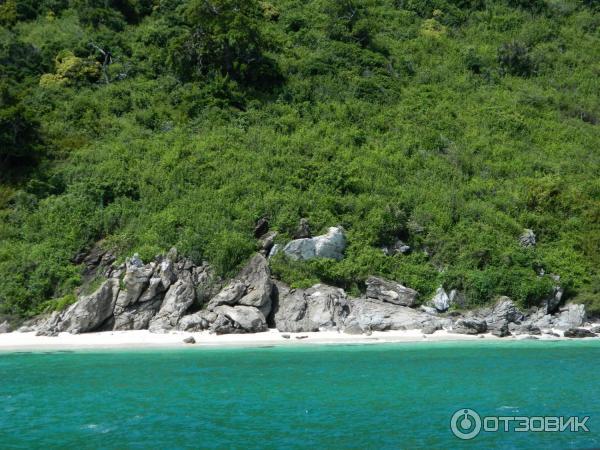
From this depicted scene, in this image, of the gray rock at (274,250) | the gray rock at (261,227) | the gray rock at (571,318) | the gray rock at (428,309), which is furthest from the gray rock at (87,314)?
the gray rock at (571,318)

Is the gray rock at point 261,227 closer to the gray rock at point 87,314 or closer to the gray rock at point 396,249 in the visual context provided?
the gray rock at point 396,249

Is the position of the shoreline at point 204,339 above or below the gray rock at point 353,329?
below

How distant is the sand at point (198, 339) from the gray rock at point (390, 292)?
2.32 meters

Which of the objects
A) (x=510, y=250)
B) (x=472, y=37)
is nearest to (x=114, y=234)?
(x=510, y=250)

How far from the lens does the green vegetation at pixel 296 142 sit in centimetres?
3347

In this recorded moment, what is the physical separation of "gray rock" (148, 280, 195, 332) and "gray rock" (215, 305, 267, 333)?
5.37 feet

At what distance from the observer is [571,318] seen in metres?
31.1

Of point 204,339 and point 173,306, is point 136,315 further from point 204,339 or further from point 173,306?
point 204,339

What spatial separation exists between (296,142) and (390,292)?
52.2ft

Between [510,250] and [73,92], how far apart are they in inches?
1371

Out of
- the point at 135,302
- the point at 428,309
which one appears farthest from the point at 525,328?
the point at 135,302

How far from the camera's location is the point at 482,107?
170ft

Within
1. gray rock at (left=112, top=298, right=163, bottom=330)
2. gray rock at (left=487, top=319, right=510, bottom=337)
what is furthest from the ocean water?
gray rock at (left=112, top=298, right=163, bottom=330)
